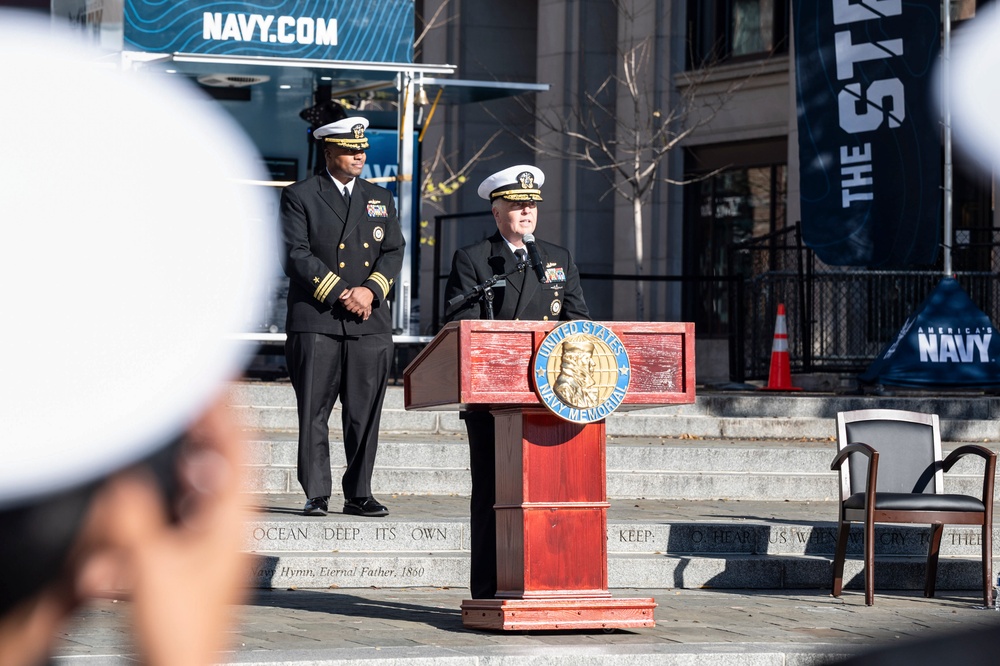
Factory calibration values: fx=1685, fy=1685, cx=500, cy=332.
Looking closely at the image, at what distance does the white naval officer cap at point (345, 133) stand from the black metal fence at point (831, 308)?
953 centimetres

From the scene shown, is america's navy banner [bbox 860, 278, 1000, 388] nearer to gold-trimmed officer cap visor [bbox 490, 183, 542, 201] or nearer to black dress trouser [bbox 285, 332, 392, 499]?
black dress trouser [bbox 285, 332, 392, 499]

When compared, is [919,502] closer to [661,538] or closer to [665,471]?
[661,538]

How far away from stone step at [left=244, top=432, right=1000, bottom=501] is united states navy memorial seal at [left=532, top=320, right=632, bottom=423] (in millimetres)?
4488

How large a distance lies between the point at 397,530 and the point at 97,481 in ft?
26.2

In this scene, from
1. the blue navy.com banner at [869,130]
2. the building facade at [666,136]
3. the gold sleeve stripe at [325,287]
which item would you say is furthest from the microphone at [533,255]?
the building facade at [666,136]

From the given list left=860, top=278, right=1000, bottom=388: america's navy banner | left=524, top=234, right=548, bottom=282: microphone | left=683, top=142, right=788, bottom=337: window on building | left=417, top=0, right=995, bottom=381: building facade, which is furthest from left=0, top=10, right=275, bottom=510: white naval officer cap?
left=683, top=142, right=788, bottom=337: window on building

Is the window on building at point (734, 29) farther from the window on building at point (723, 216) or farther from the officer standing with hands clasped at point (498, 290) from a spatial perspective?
the officer standing with hands clasped at point (498, 290)

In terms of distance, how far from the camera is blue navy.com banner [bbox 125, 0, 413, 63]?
13680 millimetres

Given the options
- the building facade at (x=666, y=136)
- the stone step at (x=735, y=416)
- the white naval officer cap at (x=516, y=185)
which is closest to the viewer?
the white naval officer cap at (x=516, y=185)

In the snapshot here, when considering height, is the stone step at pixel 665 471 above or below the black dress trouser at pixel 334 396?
below

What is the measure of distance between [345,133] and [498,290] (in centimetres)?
208

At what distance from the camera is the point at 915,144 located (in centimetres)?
1566

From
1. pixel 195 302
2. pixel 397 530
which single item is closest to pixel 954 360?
pixel 397 530

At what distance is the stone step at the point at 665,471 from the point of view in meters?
11.2
